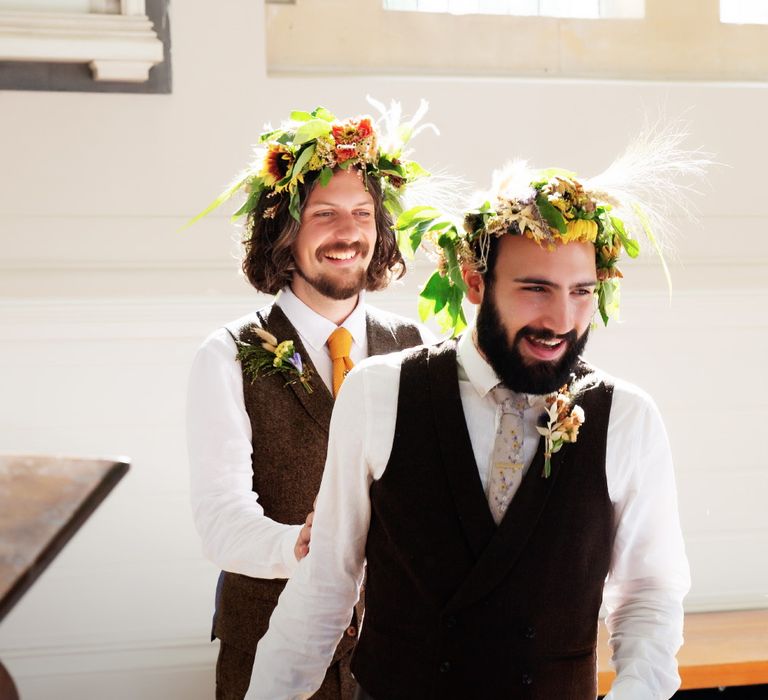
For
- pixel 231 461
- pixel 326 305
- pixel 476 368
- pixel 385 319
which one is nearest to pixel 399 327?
pixel 385 319

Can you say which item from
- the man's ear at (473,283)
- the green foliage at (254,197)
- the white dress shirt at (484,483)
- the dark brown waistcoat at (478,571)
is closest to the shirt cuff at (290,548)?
the white dress shirt at (484,483)

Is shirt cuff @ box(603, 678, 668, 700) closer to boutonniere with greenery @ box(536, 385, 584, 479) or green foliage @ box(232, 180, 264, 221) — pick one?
boutonniere with greenery @ box(536, 385, 584, 479)

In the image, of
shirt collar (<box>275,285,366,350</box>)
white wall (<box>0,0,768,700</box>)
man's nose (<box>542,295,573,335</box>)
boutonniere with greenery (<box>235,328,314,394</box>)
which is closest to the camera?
man's nose (<box>542,295,573,335</box>)

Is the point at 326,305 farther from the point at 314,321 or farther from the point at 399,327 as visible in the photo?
the point at 399,327

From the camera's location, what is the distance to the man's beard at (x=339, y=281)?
2559mm

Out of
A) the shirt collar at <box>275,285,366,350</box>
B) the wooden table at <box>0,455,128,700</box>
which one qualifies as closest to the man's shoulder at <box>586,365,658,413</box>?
the shirt collar at <box>275,285,366,350</box>

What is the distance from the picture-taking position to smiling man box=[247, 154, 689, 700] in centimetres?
178

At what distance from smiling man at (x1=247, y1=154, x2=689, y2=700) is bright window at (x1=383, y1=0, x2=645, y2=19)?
8.24ft

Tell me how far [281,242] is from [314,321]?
0.59ft

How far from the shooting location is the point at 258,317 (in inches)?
105

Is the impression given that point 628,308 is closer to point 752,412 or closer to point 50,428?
point 752,412

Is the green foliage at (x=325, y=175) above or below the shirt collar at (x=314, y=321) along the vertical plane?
above

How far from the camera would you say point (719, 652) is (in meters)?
3.89

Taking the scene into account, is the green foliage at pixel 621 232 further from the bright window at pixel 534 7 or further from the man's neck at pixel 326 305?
the bright window at pixel 534 7
